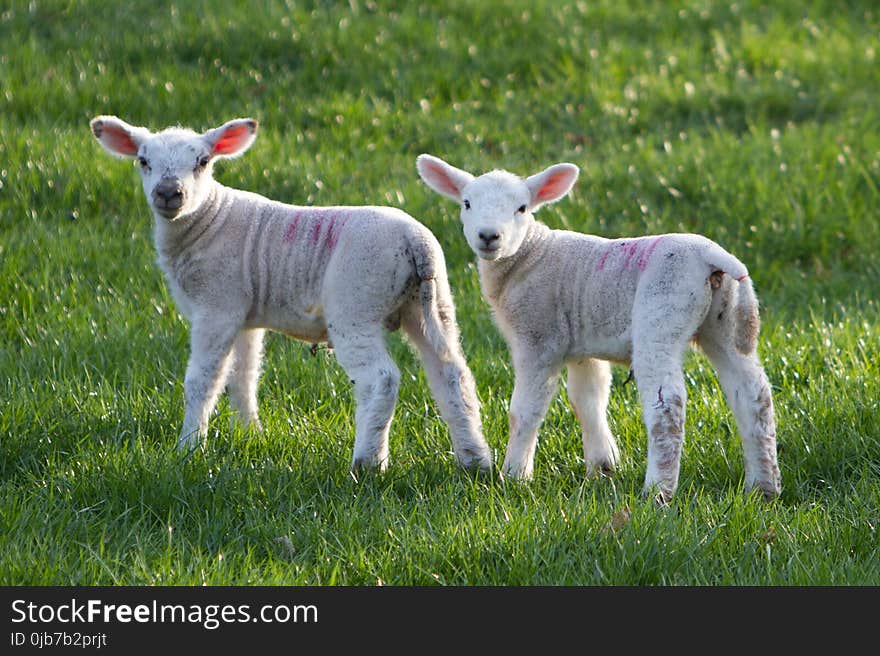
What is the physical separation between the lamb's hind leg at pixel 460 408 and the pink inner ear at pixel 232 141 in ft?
4.09

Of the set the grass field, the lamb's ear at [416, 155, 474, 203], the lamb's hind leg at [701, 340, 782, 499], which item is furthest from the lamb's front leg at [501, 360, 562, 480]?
the lamb's ear at [416, 155, 474, 203]

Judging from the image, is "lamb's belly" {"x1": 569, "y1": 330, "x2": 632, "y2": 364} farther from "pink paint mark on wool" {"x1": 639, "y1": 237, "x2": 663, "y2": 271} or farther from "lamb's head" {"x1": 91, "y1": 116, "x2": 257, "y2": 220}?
"lamb's head" {"x1": 91, "y1": 116, "x2": 257, "y2": 220}

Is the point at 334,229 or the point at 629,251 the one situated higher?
the point at 334,229

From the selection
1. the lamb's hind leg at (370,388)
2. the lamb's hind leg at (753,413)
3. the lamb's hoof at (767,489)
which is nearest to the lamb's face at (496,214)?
the lamb's hind leg at (370,388)

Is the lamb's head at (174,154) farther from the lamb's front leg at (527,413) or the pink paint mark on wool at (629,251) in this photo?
the pink paint mark on wool at (629,251)

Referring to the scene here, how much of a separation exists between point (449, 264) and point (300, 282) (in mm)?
3103

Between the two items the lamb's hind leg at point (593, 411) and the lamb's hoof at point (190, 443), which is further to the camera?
the lamb's hind leg at point (593, 411)

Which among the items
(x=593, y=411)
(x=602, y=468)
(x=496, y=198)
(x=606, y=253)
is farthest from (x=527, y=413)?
(x=496, y=198)

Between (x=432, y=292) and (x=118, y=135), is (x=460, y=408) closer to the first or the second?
(x=432, y=292)

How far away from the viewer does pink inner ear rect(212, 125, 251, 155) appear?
242 inches

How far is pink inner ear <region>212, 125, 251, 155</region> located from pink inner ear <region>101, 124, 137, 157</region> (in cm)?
40

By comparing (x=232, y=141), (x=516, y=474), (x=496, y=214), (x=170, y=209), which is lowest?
(x=516, y=474)

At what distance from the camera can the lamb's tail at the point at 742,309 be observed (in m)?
5.34

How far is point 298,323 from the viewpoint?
5.92 m
